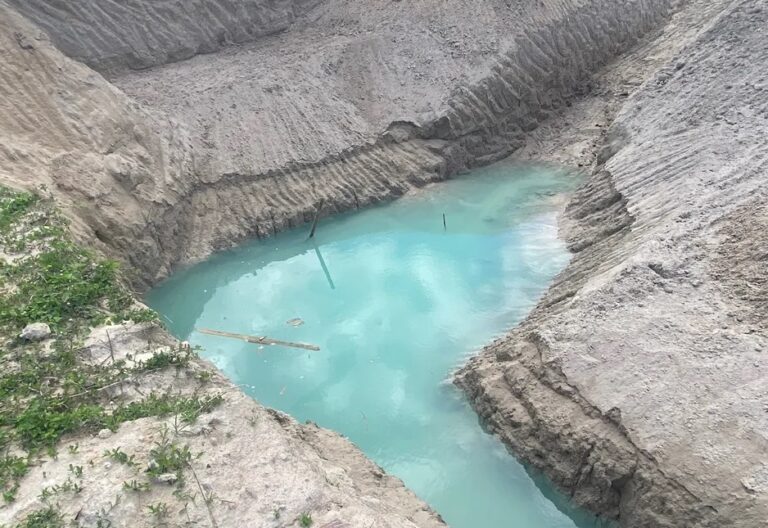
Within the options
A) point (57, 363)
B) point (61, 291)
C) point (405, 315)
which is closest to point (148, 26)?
point (405, 315)

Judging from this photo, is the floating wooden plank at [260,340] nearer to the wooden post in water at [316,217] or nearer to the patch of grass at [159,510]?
the wooden post in water at [316,217]

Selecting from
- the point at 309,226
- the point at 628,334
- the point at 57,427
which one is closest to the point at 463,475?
the point at 628,334

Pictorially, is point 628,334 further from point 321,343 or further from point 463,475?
point 321,343

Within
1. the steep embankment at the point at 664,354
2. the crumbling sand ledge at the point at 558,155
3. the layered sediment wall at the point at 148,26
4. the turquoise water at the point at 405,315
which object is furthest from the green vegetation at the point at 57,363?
the layered sediment wall at the point at 148,26

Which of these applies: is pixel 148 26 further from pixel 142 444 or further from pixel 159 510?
pixel 159 510

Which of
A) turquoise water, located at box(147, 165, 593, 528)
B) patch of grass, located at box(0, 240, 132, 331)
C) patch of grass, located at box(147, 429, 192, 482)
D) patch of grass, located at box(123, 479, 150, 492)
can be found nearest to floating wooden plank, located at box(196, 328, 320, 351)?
turquoise water, located at box(147, 165, 593, 528)

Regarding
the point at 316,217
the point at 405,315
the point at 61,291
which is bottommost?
the point at 405,315
